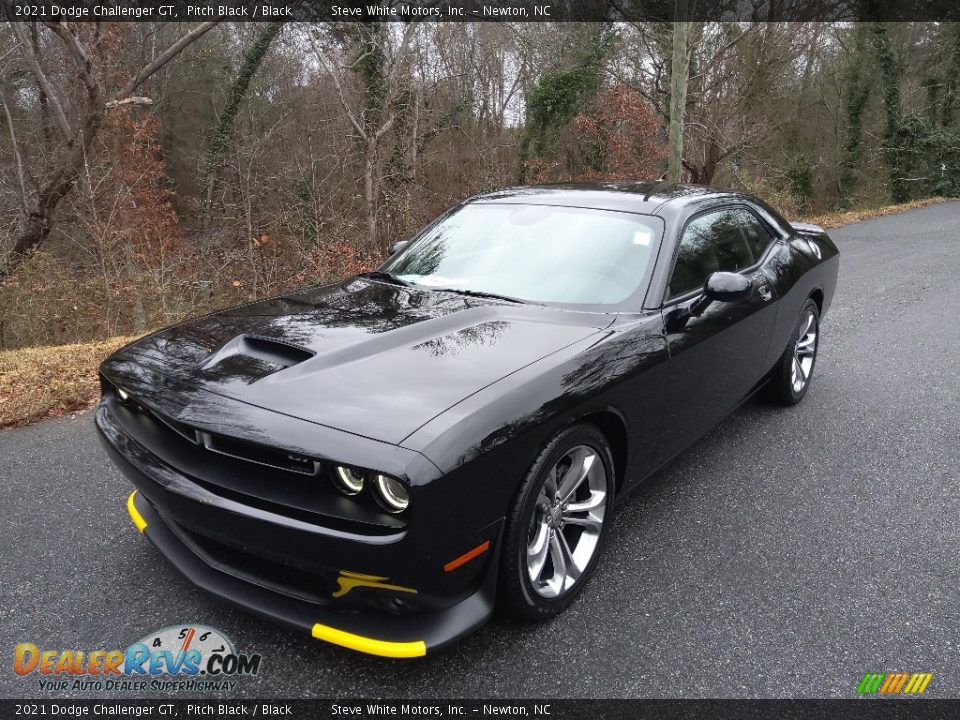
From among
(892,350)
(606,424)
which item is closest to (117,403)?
(606,424)

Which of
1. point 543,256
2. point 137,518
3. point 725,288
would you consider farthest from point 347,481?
point 725,288

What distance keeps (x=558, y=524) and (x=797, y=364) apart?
9.29 feet

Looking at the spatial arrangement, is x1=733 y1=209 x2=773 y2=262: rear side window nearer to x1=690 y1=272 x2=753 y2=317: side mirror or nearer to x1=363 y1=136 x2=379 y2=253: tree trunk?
x1=690 y1=272 x2=753 y2=317: side mirror

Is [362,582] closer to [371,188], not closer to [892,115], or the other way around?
[371,188]

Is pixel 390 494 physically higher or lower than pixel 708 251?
lower

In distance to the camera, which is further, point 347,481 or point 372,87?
point 372,87

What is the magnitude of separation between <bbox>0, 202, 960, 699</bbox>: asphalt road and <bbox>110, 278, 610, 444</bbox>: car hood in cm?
76

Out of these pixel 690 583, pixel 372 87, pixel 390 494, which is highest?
pixel 372 87

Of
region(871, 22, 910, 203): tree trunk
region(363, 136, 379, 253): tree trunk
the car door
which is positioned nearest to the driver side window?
the car door

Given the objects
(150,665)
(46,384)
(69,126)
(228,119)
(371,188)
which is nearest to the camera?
(150,665)

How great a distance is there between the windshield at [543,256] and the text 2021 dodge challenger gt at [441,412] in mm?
12

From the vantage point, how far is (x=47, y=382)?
4719mm

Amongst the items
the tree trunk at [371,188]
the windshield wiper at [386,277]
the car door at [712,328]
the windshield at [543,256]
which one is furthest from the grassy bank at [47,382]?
the tree trunk at [371,188]

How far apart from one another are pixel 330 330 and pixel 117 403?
2.93 ft
